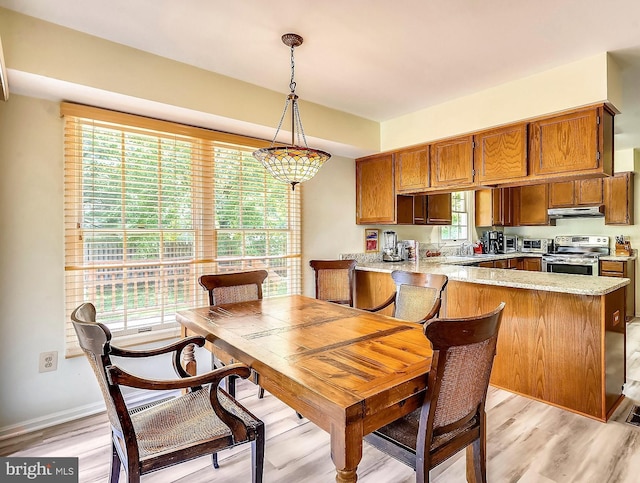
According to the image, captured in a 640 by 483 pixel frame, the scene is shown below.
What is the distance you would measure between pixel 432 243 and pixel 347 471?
4169 mm

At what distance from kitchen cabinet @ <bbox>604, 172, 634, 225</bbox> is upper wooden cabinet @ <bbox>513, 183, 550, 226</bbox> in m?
0.73

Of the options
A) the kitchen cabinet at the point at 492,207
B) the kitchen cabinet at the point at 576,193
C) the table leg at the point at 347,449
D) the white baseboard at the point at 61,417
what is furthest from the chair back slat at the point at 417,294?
the kitchen cabinet at the point at 576,193

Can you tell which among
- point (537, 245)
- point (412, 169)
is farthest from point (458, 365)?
point (537, 245)

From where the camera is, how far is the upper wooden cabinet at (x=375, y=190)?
13.0ft

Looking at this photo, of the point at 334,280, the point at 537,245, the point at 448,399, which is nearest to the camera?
the point at 448,399

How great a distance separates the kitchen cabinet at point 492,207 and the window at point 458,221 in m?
0.19

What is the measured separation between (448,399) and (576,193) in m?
5.29

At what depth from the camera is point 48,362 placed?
2.39 m

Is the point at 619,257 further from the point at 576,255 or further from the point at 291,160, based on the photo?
the point at 291,160

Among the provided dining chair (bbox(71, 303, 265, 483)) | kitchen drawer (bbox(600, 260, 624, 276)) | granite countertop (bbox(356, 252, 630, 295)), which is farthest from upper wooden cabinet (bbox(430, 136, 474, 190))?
kitchen drawer (bbox(600, 260, 624, 276))

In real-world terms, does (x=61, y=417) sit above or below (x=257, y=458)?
below

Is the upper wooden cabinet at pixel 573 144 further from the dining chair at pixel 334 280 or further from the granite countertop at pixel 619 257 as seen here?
the granite countertop at pixel 619 257

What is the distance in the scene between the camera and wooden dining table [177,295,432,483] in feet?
3.86

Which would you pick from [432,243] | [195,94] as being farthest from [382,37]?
[432,243]
